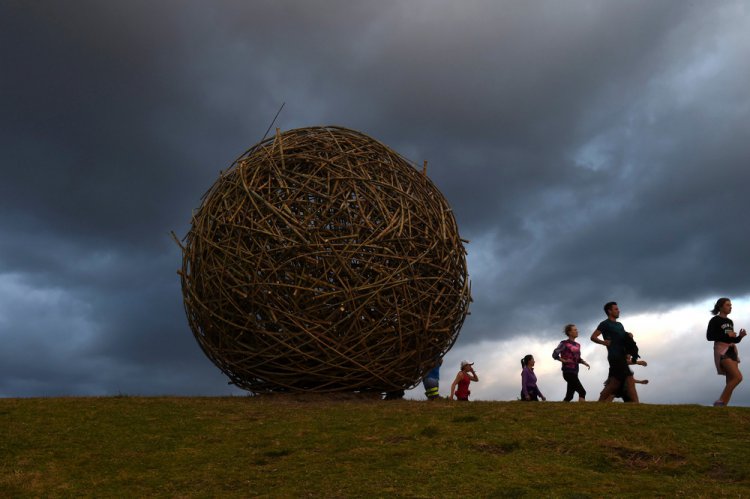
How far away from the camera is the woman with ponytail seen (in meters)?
11.8

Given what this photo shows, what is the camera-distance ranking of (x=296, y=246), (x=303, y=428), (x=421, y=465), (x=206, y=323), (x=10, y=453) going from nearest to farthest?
(x=421, y=465) < (x=10, y=453) < (x=303, y=428) < (x=296, y=246) < (x=206, y=323)

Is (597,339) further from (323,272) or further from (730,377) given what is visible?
(323,272)

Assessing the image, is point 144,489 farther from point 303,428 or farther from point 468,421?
point 468,421

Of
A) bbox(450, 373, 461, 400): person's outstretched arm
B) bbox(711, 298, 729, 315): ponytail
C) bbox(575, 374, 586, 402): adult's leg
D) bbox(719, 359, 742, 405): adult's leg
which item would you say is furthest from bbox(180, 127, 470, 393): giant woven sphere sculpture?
bbox(719, 359, 742, 405): adult's leg

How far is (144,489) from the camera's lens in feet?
26.7

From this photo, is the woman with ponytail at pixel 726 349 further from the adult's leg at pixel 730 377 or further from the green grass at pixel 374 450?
the green grass at pixel 374 450

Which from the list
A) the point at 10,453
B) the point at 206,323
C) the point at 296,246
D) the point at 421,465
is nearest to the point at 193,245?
the point at 206,323

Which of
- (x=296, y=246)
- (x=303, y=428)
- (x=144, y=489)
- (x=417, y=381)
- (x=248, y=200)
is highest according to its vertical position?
(x=248, y=200)

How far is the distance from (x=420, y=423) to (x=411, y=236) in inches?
142

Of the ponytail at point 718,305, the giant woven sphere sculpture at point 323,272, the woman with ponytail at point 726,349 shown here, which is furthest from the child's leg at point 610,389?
the giant woven sphere sculpture at point 323,272

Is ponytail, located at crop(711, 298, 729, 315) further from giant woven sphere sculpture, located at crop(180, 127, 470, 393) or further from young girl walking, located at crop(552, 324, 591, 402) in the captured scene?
giant woven sphere sculpture, located at crop(180, 127, 470, 393)

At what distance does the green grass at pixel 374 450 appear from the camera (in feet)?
Result: 25.8

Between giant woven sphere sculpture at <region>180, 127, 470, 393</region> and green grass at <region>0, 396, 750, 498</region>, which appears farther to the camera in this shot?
giant woven sphere sculpture at <region>180, 127, 470, 393</region>

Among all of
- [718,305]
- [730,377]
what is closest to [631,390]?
[730,377]
